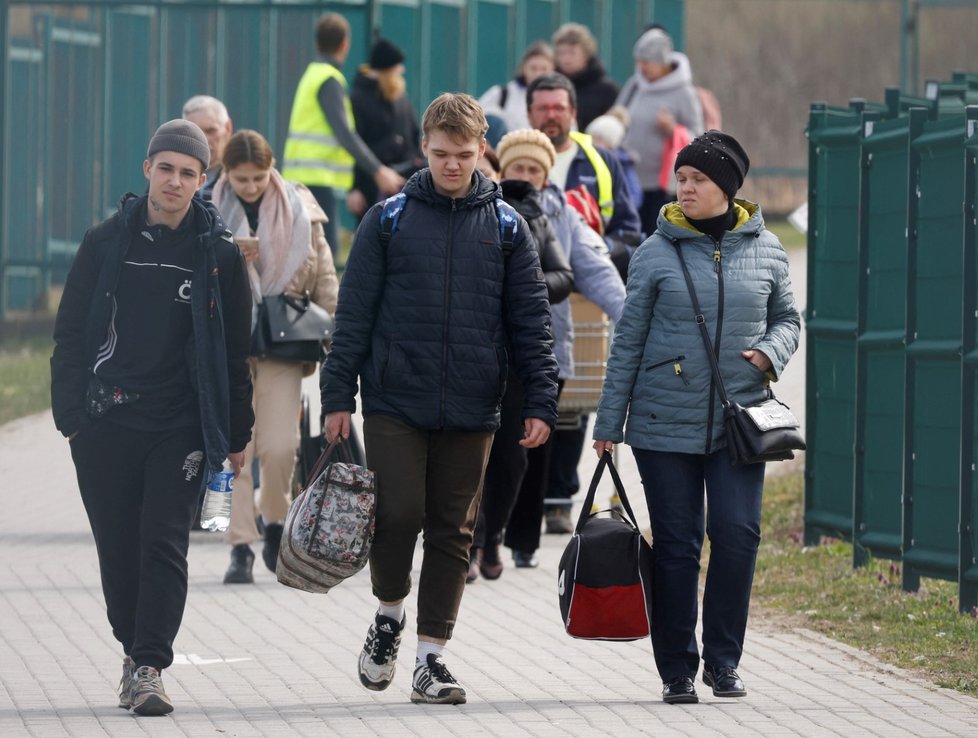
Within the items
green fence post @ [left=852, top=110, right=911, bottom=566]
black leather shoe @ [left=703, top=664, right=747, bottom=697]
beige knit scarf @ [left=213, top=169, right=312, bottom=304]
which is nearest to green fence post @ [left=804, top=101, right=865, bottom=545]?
green fence post @ [left=852, top=110, right=911, bottom=566]

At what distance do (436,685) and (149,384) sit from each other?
1.29 meters

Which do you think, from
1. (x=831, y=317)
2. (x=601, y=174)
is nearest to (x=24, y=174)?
(x=601, y=174)

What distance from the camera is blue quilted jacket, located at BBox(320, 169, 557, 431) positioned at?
6.79m

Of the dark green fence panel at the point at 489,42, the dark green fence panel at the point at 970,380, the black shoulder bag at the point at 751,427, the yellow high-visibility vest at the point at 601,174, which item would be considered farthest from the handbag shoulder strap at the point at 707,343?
the dark green fence panel at the point at 489,42

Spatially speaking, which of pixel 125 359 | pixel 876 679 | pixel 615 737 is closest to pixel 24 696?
pixel 125 359

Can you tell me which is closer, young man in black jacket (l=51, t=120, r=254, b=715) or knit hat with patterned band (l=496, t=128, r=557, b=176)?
young man in black jacket (l=51, t=120, r=254, b=715)

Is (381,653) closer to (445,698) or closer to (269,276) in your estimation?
(445,698)

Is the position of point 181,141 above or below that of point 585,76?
below

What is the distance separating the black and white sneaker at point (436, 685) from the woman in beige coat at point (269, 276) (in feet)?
8.31

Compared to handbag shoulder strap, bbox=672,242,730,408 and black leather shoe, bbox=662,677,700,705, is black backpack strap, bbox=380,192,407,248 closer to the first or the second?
handbag shoulder strap, bbox=672,242,730,408

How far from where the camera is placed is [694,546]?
275 inches

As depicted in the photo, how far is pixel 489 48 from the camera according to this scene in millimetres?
20078

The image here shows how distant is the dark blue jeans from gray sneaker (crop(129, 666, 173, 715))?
5.04 feet

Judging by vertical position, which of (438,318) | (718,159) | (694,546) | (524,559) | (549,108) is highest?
(549,108)
